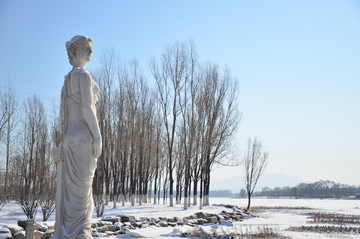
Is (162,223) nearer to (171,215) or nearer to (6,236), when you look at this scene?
(171,215)

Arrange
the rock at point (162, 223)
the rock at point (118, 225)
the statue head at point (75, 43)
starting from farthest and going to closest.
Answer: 1. the rock at point (162, 223)
2. the rock at point (118, 225)
3. the statue head at point (75, 43)

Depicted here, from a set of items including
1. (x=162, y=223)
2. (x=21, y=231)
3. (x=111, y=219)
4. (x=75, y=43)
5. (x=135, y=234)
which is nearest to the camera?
(x=75, y=43)

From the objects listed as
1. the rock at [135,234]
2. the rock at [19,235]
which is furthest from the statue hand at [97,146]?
the rock at [135,234]

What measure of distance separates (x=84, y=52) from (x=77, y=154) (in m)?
1.75

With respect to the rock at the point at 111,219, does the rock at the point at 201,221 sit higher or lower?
lower

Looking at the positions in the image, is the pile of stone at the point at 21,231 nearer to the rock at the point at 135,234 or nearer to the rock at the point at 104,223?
the rock at the point at 104,223

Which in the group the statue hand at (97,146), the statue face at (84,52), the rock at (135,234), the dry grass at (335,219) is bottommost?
the dry grass at (335,219)

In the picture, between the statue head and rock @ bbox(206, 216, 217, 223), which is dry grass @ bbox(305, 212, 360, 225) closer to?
rock @ bbox(206, 216, 217, 223)

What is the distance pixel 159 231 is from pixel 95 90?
28.1 feet

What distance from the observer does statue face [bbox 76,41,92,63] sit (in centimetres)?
538

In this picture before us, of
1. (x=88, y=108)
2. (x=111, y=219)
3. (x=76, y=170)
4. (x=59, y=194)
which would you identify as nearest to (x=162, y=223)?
(x=111, y=219)

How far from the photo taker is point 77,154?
505 cm

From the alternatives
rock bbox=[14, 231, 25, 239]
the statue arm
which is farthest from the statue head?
rock bbox=[14, 231, 25, 239]

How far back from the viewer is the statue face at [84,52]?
5383 millimetres
